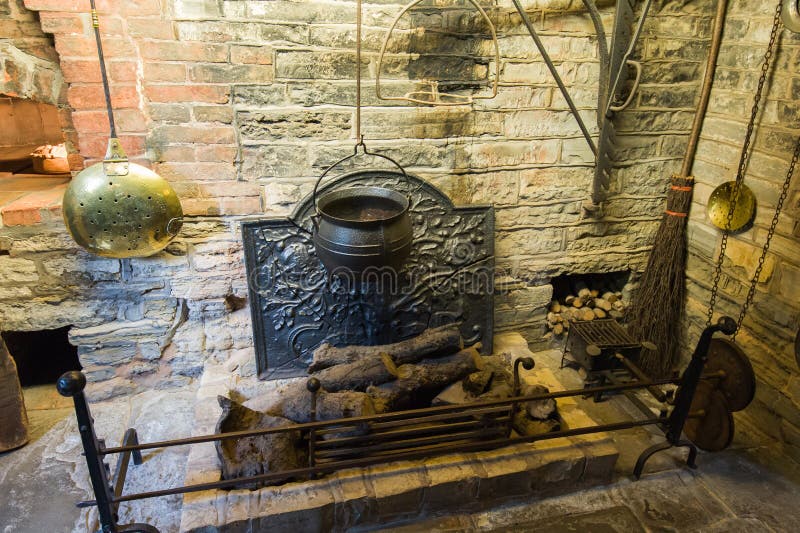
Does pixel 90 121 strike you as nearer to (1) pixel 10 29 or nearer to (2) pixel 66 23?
(2) pixel 66 23

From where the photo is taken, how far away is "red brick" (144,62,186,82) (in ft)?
7.96

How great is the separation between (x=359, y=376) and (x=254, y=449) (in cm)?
54

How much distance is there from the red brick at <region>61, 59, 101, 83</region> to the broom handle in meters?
2.94

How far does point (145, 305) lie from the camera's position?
9.45 ft

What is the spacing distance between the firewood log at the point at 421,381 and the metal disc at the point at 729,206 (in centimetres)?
148

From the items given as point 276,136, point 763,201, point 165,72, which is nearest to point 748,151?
point 763,201

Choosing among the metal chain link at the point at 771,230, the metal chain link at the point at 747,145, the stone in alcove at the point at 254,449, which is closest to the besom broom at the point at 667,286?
the metal chain link at the point at 747,145

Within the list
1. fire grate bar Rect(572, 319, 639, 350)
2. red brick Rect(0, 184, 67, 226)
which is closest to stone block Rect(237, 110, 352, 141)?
red brick Rect(0, 184, 67, 226)

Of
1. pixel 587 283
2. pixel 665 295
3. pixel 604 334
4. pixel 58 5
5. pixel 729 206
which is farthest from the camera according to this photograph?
pixel 587 283

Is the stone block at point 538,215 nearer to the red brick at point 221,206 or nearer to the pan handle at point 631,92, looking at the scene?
the pan handle at point 631,92

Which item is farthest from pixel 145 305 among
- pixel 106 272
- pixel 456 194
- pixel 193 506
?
pixel 456 194

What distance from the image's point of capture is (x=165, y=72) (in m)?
2.44

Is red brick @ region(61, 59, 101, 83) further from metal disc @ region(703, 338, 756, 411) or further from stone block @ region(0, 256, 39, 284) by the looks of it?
metal disc @ region(703, 338, 756, 411)

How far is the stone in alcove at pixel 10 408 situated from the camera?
2500 mm
